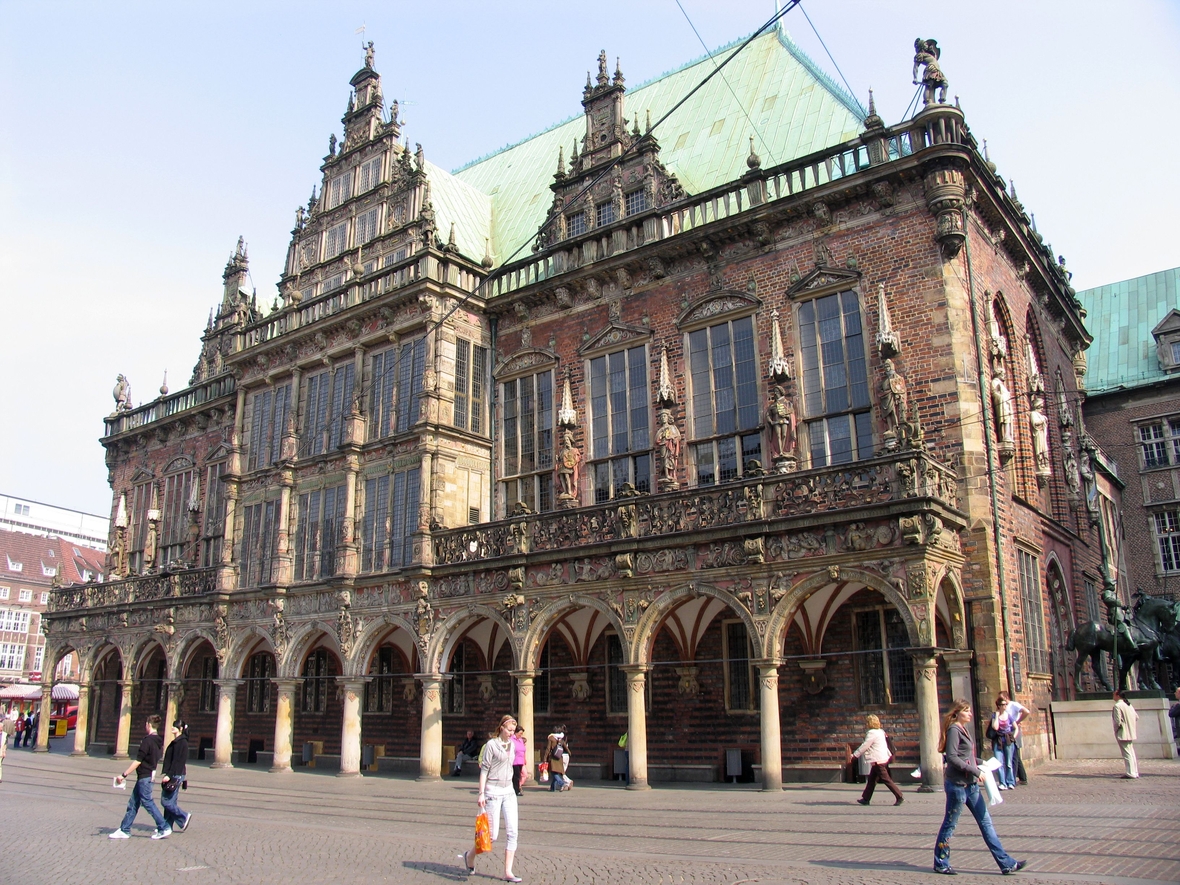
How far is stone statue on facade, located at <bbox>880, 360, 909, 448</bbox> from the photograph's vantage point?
19.1 m

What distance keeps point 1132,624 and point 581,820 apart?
16.3 metres

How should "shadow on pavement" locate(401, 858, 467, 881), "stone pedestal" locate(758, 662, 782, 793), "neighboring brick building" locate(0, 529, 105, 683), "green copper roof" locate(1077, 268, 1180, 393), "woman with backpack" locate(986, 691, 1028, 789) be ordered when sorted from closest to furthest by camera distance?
"shadow on pavement" locate(401, 858, 467, 881)
"woman with backpack" locate(986, 691, 1028, 789)
"stone pedestal" locate(758, 662, 782, 793)
"green copper roof" locate(1077, 268, 1180, 393)
"neighboring brick building" locate(0, 529, 105, 683)

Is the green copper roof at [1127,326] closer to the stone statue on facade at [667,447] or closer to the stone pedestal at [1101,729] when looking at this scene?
the stone pedestal at [1101,729]

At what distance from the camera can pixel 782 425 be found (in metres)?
20.8

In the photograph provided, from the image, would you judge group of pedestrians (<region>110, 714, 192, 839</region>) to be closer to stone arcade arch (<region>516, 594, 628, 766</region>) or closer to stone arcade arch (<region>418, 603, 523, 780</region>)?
stone arcade arch (<region>516, 594, 628, 766</region>)

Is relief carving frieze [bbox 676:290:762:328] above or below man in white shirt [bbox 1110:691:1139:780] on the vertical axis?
above

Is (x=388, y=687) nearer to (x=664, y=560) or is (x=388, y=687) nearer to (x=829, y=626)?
(x=664, y=560)

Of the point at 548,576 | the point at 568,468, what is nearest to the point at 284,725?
the point at 548,576

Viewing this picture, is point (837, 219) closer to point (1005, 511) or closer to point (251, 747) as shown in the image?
point (1005, 511)

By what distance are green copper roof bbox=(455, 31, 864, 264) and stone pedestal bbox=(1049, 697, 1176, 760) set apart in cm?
1414

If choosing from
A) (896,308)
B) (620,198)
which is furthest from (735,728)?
(620,198)

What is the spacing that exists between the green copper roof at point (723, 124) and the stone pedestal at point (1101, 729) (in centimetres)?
1414

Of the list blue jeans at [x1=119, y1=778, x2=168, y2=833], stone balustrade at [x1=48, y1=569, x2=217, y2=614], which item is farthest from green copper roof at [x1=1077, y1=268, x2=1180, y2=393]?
blue jeans at [x1=119, y1=778, x2=168, y2=833]

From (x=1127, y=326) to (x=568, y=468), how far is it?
28.3m
